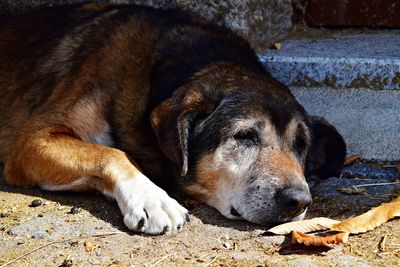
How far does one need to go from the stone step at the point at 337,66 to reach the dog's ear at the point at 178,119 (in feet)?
4.90

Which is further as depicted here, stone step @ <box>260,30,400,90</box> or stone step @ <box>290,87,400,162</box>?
stone step @ <box>260,30,400,90</box>

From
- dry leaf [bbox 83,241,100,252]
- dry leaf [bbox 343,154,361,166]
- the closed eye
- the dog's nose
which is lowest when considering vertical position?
dry leaf [bbox 343,154,361,166]

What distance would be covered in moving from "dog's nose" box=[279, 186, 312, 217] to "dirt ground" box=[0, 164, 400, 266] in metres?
0.19

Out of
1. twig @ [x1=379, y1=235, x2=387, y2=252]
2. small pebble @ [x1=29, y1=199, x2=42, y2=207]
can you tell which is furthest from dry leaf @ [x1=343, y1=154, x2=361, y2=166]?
small pebble @ [x1=29, y1=199, x2=42, y2=207]

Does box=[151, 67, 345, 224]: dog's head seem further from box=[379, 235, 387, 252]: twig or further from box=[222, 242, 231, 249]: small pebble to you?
box=[379, 235, 387, 252]: twig

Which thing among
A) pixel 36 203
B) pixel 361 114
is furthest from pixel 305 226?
pixel 361 114

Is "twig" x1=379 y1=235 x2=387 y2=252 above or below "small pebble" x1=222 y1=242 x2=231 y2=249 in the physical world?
above

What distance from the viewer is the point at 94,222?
3893 millimetres

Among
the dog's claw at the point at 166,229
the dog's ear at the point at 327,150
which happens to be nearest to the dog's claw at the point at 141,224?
the dog's claw at the point at 166,229

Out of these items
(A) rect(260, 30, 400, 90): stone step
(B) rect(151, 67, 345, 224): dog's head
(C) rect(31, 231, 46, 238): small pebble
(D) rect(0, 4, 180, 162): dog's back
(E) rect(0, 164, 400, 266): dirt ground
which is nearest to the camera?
(E) rect(0, 164, 400, 266): dirt ground

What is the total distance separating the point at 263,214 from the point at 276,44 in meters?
2.37

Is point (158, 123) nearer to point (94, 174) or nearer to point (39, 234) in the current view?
point (94, 174)

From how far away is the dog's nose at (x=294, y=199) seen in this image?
150 inches

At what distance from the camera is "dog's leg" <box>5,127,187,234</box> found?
3783 millimetres
